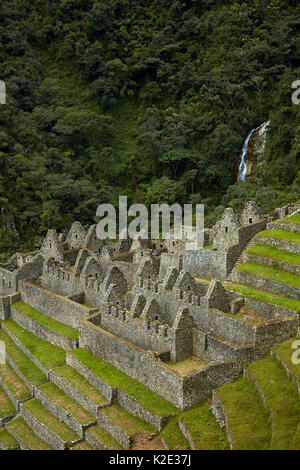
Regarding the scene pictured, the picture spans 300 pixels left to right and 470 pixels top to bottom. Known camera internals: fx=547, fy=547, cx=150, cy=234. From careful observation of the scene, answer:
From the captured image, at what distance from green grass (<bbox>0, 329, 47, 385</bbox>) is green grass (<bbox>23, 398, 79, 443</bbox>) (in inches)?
49.3

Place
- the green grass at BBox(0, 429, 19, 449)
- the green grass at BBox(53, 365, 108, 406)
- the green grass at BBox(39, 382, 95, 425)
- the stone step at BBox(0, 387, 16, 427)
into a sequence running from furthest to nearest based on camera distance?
the stone step at BBox(0, 387, 16, 427), the green grass at BBox(0, 429, 19, 449), the green grass at BBox(53, 365, 108, 406), the green grass at BBox(39, 382, 95, 425)

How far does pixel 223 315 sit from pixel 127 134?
5057cm

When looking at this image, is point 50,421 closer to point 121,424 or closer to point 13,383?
point 121,424

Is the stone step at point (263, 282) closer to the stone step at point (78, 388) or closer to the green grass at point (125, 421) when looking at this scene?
the green grass at point (125, 421)

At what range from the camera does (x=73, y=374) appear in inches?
920

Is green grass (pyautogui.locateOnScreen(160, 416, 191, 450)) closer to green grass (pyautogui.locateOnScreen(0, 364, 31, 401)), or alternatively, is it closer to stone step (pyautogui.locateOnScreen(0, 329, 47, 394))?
stone step (pyautogui.locateOnScreen(0, 329, 47, 394))

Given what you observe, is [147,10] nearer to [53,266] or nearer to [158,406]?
[53,266]

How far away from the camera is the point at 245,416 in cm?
1672

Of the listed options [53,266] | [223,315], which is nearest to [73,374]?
[223,315]

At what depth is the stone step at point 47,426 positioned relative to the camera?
67.3 feet

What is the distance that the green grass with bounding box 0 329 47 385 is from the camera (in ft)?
82.6

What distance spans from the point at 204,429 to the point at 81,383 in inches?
266

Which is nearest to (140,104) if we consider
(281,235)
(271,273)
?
(281,235)

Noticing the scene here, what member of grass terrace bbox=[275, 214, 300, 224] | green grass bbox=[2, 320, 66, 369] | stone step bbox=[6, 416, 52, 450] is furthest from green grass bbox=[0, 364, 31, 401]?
grass terrace bbox=[275, 214, 300, 224]
